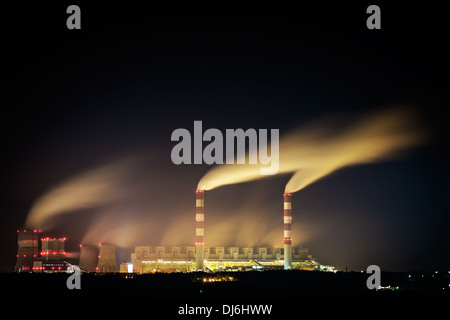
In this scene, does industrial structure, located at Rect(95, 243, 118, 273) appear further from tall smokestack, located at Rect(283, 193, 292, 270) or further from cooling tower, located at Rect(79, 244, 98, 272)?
tall smokestack, located at Rect(283, 193, 292, 270)

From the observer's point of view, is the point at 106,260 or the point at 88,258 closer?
the point at 106,260

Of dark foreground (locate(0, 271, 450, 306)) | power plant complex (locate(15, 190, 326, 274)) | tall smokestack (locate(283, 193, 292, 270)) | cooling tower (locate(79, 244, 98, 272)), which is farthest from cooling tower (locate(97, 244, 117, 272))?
tall smokestack (locate(283, 193, 292, 270))

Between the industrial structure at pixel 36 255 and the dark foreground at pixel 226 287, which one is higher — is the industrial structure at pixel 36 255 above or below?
above

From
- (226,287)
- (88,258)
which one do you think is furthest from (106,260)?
(226,287)

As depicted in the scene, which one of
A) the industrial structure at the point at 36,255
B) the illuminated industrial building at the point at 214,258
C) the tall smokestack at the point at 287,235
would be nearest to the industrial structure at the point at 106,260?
the illuminated industrial building at the point at 214,258

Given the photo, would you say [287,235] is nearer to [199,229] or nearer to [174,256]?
[199,229]

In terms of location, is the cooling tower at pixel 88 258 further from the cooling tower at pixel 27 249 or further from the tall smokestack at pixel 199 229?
the tall smokestack at pixel 199 229

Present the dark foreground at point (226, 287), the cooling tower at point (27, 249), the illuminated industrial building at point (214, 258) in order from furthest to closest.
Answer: the illuminated industrial building at point (214, 258), the cooling tower at point (27, 249), the dark foreground at point (226, 287)
